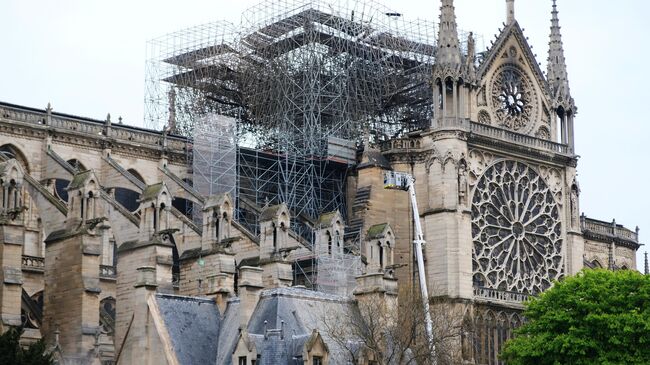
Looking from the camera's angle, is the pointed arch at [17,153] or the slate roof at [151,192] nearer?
the slate roof at [151,192]

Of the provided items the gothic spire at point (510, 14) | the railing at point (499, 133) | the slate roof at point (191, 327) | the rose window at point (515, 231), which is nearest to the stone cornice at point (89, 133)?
the railing at point (499, 133)

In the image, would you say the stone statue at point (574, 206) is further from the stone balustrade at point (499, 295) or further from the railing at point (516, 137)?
the stone balustrade at point (499, 295)

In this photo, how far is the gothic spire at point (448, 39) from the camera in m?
73.1

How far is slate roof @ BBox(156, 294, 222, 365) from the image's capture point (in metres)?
49.3

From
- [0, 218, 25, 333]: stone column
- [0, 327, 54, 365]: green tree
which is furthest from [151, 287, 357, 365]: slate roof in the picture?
[0, 218, 25, 333]: stone column

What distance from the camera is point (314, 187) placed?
7394 cm

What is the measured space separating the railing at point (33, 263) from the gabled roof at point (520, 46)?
75.6ft

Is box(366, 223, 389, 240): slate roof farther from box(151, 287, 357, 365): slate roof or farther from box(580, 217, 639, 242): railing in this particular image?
box(580, 217, 639, 242): railing

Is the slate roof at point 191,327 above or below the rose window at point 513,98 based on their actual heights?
below

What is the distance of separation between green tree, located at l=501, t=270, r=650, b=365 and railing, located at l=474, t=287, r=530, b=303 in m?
10.9

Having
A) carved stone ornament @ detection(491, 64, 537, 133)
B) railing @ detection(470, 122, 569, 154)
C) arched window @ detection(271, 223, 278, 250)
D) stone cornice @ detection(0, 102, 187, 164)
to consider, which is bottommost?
arched window @ detection(271, 223, 278, 250)

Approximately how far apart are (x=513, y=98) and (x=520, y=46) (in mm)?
2670

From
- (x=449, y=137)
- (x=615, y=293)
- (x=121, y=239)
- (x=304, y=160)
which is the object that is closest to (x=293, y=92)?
(x=304, y=160)

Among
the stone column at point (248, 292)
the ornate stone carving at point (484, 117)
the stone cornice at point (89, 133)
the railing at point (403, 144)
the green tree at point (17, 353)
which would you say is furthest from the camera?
the ornate stone carving at point (484, 117)
